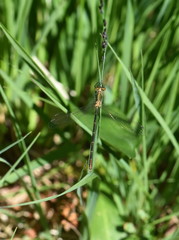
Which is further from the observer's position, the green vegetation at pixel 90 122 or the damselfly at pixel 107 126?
the green vegetation at pixel 90 122

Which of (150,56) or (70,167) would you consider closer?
(150,56)

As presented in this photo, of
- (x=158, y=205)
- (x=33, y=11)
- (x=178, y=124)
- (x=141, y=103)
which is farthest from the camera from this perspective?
(x=33, y=11)

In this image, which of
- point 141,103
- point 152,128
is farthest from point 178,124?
point 141,103

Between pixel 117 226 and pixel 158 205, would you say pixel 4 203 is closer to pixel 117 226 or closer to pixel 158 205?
pixel 117 226

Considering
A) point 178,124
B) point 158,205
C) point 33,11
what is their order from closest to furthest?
point 178,124
point 158,205
point 33,11

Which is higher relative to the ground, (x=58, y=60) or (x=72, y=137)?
(x=58, y=60)

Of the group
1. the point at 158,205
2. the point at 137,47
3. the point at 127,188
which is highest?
the point at 137,47

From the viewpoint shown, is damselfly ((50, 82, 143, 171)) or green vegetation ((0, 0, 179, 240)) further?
green vegetation ((0, 0, 179, 240))
